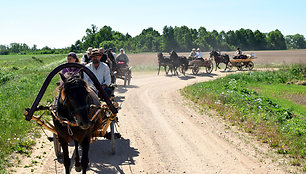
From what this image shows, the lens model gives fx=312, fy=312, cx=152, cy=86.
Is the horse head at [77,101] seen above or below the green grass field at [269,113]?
above

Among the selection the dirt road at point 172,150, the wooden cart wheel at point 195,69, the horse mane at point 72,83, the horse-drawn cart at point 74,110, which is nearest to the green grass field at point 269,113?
the dirt road at point 172,150

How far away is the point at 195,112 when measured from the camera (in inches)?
532

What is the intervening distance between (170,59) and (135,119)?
695 inches

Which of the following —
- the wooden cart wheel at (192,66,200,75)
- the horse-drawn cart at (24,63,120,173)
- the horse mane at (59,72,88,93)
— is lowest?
the wooden cart wheel at (192,66,200,75)

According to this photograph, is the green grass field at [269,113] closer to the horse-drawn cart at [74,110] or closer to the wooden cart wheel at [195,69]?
the horse-drawn cart at [74,110]

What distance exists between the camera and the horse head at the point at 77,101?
16.9 feet

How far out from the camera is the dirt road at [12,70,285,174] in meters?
7.34

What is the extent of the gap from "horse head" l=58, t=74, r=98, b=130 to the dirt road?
2207 mm

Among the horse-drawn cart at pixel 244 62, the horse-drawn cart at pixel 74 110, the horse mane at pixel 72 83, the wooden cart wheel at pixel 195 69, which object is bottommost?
the wooden cart wheel at pixel 195 69

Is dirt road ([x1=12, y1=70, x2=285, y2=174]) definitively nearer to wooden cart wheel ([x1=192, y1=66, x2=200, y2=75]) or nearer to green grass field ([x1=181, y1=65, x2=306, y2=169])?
green grass field ([x1=181, y1=65, x2=306, y2=169])

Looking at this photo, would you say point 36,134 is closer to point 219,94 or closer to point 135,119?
point 135,119

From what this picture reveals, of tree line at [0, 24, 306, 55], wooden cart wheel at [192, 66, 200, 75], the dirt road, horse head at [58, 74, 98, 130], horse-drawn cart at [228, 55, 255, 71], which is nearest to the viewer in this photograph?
horse head at [58, 74, 98, 130]

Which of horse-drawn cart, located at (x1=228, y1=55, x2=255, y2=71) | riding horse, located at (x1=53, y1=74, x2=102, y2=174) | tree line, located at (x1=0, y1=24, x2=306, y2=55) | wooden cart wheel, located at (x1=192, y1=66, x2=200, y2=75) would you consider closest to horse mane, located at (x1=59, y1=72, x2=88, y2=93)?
riding horse, located at (x1=53, y1=74, x2=102, y2=174)

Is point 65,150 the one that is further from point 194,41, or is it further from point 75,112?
point 194,41
